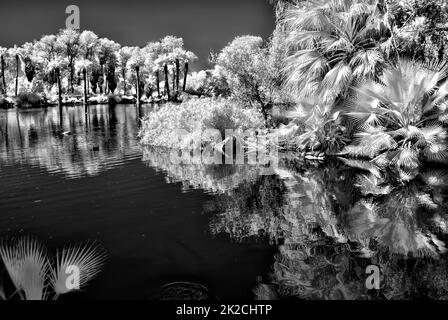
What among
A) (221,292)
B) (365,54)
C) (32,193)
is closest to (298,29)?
(365,54)

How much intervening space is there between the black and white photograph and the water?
0.16 feet

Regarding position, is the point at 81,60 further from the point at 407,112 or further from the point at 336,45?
the point at 407,112

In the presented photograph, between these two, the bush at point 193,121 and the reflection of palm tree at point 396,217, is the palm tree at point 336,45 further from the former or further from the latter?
the reflection of palm tree at point 396,217

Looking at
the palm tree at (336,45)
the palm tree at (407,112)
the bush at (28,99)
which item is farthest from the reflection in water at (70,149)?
the bush at (28,99)

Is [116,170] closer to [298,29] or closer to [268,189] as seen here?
[268,189]

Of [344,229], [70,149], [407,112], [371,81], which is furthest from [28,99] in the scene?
[344,229]

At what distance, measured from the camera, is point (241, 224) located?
9.18 m

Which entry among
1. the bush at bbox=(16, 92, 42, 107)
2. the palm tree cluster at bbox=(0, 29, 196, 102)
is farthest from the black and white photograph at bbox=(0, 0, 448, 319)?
the palm tree cluster at bbox=(0, 29, 196, 102)

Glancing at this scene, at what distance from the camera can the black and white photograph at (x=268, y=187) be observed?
6.31m

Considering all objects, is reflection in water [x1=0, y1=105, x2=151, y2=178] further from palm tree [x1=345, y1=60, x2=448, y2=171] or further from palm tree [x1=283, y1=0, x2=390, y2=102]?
palm tree [x1=345, y1=60, x2=448, y2=171]

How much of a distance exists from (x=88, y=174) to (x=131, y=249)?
735cm

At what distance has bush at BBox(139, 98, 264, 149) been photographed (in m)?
20.2

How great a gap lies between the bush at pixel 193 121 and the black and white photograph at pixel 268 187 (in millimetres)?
89

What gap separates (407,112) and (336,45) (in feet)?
13.1
